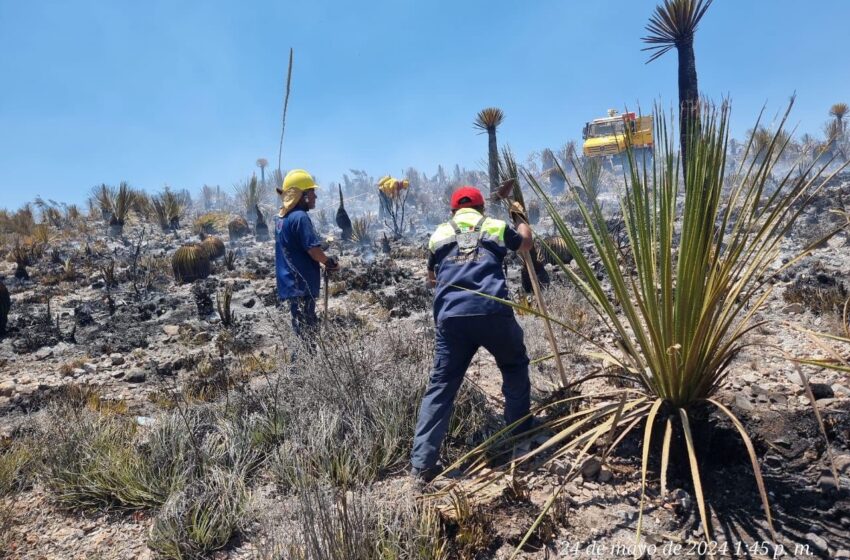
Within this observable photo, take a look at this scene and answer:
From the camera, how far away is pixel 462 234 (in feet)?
9.23

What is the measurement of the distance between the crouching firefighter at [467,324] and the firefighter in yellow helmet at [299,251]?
62.3 inches

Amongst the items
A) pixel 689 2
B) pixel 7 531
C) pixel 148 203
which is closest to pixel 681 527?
pixel 7 531

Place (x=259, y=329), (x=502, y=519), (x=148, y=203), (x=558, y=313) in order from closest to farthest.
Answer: (x=502, y=519)
(x=558, y=313)
(x=259, y=329)
(x=148, y=203)

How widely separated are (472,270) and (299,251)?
2.05 metres

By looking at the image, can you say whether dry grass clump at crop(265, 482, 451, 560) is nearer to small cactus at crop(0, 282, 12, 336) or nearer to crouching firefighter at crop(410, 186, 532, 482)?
crouching firefighter at crop(410, 186, 532, 482)

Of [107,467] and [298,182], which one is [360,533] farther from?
[298,182]

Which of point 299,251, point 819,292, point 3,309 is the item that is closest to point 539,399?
point 299,251

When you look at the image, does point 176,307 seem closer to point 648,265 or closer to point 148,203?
point 648,265

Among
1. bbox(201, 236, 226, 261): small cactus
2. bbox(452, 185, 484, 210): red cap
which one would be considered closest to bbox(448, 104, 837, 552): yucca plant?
bbox(452, 185, 484, 210): red cap

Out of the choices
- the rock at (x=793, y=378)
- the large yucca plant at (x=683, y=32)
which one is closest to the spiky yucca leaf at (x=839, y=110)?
the large yucca plant at (x=683, y=32)

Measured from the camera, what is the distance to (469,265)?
2.71 metres

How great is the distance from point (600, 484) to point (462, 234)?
150cm

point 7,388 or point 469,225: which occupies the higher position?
point 469,225

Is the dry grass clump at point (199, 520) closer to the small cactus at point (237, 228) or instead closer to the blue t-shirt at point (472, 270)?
the blue t-shirt at point (472, 270)
